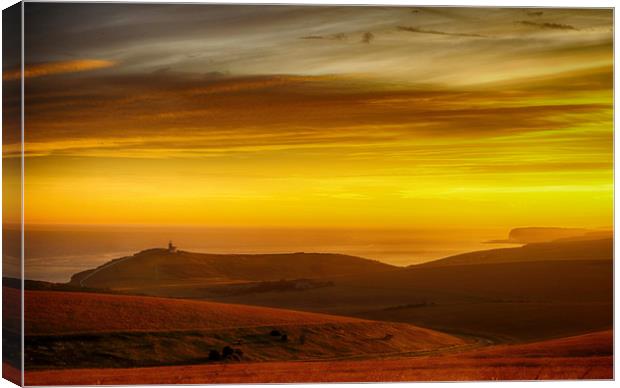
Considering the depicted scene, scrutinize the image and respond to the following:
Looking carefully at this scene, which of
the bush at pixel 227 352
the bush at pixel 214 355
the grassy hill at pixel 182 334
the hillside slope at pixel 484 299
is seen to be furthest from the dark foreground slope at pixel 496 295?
the bush at pixel 214 355

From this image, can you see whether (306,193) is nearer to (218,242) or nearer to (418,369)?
(218,242)

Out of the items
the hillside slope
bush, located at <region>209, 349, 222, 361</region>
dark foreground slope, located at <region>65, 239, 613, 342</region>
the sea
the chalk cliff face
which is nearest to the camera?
the sea

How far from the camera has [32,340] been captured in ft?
33.9

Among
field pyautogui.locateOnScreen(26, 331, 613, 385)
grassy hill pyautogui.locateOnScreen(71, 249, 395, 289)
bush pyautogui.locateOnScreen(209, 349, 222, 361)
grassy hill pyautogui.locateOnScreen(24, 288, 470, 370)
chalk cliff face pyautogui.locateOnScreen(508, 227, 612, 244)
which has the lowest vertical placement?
field pyautogui.locateOnScreen(26, 331, 613, 385)

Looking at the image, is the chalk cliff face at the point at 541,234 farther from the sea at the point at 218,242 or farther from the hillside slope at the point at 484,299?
the hillside slope at the point at 484,299

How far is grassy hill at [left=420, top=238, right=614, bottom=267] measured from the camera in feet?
36.0

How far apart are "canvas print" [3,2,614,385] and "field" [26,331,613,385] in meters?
0.02

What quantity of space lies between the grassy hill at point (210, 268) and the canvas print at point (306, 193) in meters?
0.02

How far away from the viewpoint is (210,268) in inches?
422

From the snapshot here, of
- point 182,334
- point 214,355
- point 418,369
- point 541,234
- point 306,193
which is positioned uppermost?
point 306,193

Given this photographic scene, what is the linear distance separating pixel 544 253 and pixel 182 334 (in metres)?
3.08

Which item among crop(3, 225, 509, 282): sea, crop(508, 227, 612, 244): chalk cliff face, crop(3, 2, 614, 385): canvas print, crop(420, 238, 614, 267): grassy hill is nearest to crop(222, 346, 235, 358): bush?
crop(3, 2, 614, 385): canvas print

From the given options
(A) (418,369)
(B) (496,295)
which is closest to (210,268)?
(A) (418,369)

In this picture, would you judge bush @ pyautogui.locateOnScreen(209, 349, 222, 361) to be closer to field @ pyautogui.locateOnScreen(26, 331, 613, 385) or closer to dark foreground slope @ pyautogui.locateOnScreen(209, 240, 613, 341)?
field @ pyautogui.locateOnScreen(26, 331, 613, 385)
